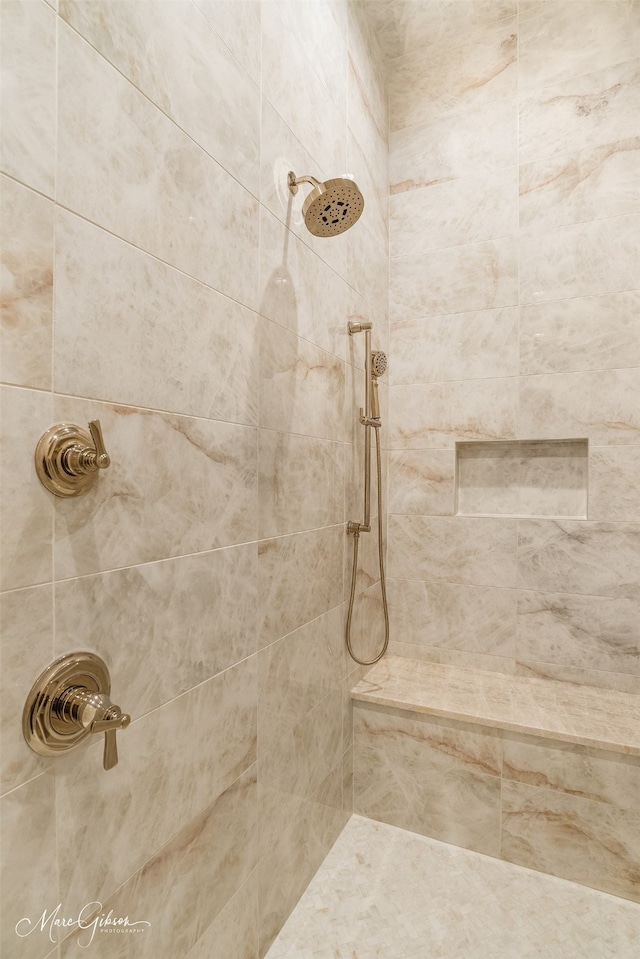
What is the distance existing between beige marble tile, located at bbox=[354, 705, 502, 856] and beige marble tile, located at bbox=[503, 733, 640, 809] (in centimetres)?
7

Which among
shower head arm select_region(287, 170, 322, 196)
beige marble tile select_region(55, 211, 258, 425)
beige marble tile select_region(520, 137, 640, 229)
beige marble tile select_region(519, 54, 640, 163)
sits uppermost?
beige marble tile select_region(519, 54, 640, 163)

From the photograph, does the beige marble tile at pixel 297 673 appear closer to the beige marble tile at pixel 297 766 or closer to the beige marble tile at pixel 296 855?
the beige marble tile at pixel 297 766

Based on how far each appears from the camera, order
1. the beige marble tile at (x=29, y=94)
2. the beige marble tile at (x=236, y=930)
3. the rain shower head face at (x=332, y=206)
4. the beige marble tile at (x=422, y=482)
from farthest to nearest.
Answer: the beige marble tile at (x=422, y=482) < the rain shower head face at (x=332, y=206) < the beige marble tile at (x=236, y=930) < the beige marble tile at (x=29, y=94)

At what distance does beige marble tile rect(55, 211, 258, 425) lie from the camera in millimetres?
729

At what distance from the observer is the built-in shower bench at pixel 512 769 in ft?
5.08

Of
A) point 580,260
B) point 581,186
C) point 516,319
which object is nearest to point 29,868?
point 516,319

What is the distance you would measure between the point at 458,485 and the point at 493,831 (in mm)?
1297

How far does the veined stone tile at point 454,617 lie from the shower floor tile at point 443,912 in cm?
73

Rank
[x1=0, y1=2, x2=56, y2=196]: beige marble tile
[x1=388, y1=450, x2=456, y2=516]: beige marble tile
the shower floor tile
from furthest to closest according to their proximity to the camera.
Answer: [x1=388, y1=450, x2=456, y2=516]: beige marble tile < the shower floor tile < [x1=0, y1=2, x2=56, y2=196]: beige marble tile

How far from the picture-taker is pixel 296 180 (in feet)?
4.36

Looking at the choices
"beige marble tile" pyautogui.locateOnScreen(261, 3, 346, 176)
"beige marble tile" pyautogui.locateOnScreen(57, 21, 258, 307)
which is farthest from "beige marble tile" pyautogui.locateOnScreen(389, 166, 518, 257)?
"beige marble tile" pyautogui.locateOnScreen(57, 21, 258, 307)

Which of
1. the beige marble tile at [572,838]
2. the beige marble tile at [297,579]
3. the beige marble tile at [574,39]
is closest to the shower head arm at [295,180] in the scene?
the beige marble tile at [297,579]

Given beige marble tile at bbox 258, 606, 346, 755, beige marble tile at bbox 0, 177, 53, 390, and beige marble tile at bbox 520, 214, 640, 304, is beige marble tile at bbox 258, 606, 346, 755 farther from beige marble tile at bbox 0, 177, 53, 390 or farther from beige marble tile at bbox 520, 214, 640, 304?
beige marble tile at bbox 520, 214, 640, 304

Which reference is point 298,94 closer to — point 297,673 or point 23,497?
point 23,497
